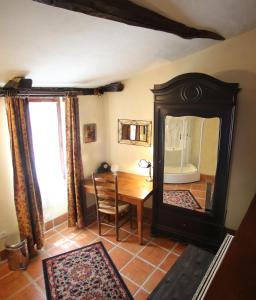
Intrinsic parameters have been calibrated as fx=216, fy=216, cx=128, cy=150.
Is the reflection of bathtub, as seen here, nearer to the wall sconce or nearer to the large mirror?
the large mirror

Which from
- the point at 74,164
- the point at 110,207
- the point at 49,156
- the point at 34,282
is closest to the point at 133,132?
the point at 74,164

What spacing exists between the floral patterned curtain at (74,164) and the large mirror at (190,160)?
4.07 feet

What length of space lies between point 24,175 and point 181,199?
1.92 m

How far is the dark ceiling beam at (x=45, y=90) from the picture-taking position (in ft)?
6.45

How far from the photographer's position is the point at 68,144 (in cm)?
300

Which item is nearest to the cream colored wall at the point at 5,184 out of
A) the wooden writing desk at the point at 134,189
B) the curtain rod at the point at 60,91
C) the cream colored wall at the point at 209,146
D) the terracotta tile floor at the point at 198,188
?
the curtain rod at the point at 60,91

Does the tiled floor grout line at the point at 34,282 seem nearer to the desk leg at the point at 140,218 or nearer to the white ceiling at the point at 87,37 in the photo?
the desk leg at the point at 140,218

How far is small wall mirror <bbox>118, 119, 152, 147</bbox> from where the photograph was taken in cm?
323

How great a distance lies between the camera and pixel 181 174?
268 centimetres

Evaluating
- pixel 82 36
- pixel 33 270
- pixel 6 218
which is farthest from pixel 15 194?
pixel 82 36

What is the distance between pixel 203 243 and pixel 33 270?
2045 millimetres

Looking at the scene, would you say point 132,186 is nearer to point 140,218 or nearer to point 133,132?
point 140,218

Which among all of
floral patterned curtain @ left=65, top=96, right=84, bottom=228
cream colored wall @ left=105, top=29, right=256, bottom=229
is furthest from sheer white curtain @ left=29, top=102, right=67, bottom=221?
cream colored wall @ left=105, top=29, right=256, bottom=229

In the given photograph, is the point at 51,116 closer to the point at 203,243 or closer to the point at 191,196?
the point at 191,196
